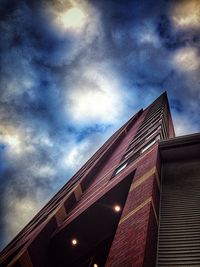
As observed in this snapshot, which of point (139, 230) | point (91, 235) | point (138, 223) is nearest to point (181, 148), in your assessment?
point (138, 223)

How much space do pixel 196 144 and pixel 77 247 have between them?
634 centimetres

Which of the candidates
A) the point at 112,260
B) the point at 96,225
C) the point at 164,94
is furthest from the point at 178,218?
the point at 164,94

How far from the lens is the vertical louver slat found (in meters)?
5.33

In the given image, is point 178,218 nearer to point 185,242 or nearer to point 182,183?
point 185,242

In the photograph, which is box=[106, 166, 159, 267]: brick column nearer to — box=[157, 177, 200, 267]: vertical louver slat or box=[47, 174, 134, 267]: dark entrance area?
box=[157, 177, 200, 267]: vertical louver slat

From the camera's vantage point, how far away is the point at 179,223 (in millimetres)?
6352

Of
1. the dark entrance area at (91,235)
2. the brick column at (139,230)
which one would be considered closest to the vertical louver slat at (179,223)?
the brick column at (139,230)

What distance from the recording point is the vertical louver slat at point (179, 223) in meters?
5.33

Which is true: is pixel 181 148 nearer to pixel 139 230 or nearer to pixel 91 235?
pixel 139 230

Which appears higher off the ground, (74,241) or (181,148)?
(181,148)

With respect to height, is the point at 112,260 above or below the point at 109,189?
below

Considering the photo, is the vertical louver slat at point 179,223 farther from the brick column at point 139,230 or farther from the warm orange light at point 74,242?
the warm orange light at point 74,242

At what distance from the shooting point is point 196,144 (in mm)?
9148

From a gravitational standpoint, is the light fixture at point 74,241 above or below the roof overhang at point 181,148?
below
